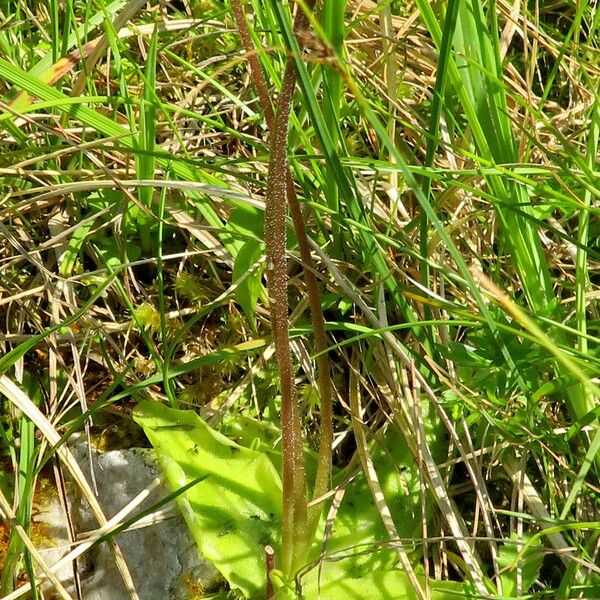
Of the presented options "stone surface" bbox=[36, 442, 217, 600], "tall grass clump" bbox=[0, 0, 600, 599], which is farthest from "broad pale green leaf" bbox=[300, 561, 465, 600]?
"stone surface" bbox=[36, 442, 217, 600]

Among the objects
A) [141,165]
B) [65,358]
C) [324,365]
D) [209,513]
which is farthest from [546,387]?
[65,358]

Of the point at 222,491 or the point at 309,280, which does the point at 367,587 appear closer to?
the point at 222,491

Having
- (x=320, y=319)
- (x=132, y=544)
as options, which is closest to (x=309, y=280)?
(x=320, y=319)

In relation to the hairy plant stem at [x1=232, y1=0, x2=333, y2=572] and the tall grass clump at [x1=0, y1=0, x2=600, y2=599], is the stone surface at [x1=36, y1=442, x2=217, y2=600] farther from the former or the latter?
the hairy plant stem at [x1=232, y1=0, x2=333, y2=572]

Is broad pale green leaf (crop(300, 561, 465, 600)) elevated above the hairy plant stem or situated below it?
below

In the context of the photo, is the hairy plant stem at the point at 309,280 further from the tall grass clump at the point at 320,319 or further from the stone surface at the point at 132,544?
the stone surface at the point at 132,544

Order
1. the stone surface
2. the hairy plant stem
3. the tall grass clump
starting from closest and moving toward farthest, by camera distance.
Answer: the hairy plant stem → the tall grass clump → the stone surface

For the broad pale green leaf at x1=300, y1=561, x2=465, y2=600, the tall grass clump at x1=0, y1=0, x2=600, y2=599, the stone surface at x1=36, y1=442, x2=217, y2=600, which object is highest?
the tall grass clump at x1=0, y1=0, x2=600, y2=599

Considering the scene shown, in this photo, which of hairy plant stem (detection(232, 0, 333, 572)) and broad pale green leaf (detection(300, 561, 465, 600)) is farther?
broad pale green leaf (detection(300, 561, 465, 600))

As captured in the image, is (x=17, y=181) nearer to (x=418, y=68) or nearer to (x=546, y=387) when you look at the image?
(x=418, y=68)
